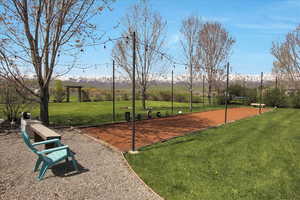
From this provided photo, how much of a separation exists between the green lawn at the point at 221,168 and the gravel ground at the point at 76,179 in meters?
0.35

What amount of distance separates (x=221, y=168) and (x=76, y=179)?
9.63 ft

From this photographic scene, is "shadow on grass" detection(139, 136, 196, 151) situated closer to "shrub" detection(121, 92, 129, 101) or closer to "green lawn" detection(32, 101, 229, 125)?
"green lawn" detection(32, 101, 229, 125)

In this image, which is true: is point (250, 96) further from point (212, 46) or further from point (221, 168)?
point (221, 168)

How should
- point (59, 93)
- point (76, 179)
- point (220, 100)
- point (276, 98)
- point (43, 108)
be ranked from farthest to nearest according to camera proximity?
point (220, 100)
point (59, 93)
point (276, 98)
point (43, 108)
point (76, 179)

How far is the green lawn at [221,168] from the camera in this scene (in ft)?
10.8

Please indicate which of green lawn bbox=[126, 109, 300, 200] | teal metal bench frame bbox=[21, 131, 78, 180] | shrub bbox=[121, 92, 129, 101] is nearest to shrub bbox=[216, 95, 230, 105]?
shrub bbox=[121, 92, 129, 101]

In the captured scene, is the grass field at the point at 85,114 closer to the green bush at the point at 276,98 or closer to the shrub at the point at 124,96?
the green bush at the point at 276,98

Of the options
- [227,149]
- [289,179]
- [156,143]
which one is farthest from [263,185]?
[156,143]

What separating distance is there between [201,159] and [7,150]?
197 inches

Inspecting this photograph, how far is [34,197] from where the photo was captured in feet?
9.91

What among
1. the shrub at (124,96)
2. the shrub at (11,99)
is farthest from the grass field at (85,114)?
the shrub at (124,96)

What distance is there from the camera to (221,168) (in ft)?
14.0

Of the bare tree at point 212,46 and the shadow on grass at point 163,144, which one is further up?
the bare tree at point 212,46

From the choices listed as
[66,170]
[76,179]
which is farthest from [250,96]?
[76,179]
